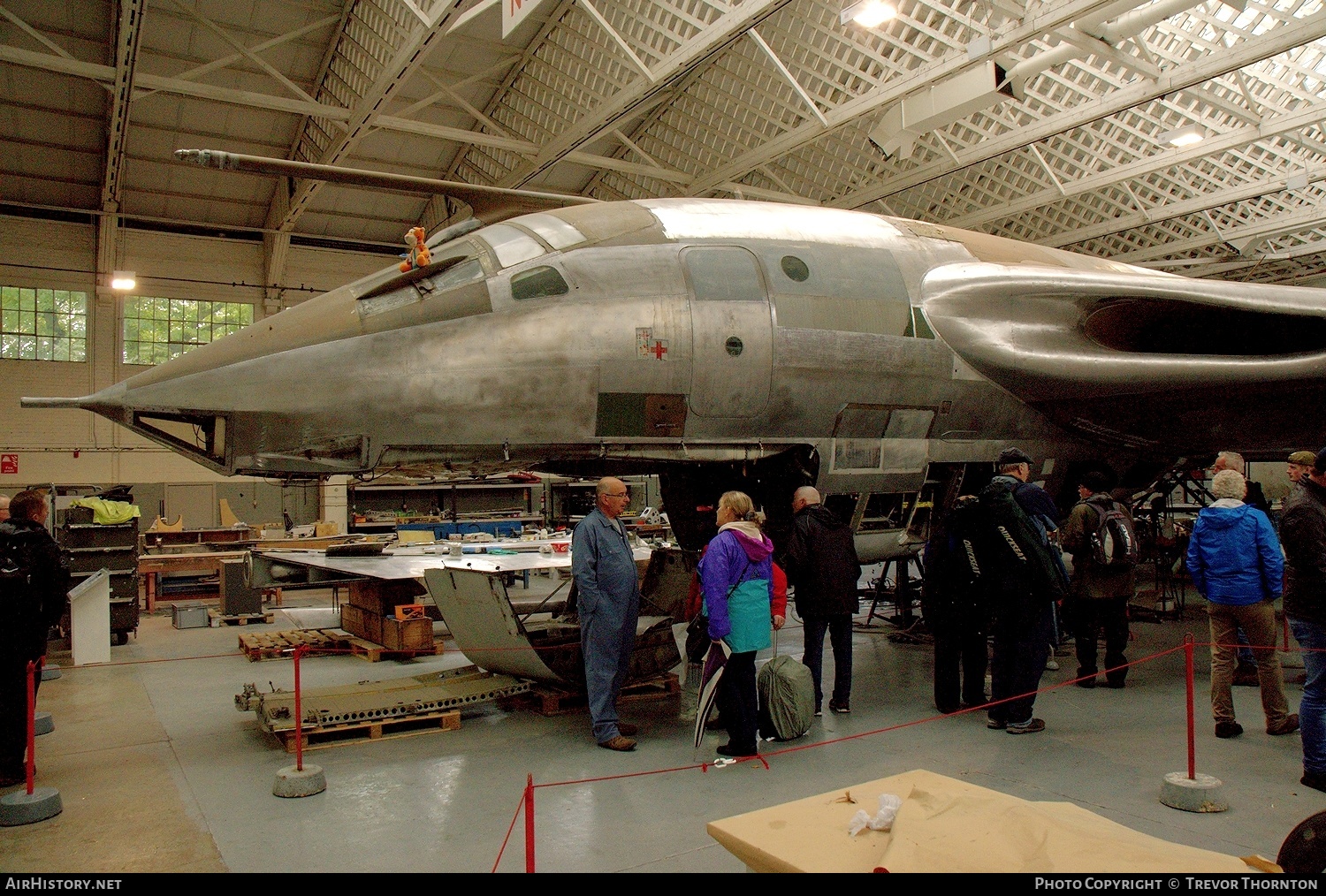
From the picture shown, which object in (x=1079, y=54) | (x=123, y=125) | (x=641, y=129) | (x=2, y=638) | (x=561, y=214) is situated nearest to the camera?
(x=2, y=638)

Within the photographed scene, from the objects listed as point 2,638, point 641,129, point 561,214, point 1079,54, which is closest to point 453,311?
point 561,214

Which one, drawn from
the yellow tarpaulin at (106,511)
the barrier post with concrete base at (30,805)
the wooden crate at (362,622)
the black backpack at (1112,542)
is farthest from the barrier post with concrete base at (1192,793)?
the yellow tarpaulin at (106,511)

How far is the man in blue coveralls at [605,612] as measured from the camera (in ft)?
21.9

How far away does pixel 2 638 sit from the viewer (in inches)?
237

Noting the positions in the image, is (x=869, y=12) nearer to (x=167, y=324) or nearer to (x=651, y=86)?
(x=651, y=86)

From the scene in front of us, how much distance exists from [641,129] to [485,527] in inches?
450

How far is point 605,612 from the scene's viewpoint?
6699 millimetres

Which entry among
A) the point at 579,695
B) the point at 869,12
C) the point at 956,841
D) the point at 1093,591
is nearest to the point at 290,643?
the point at 579,695

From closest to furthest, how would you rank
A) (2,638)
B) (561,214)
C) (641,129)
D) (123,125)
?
(2,638) → (561,214) → (123,125) → (641,129)

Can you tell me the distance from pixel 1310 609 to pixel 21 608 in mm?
8421

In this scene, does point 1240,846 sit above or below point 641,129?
below

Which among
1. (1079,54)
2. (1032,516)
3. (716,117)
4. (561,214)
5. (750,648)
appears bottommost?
(750,648)

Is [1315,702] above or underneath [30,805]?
above

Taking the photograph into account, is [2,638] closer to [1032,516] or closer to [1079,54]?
[1032,516]
